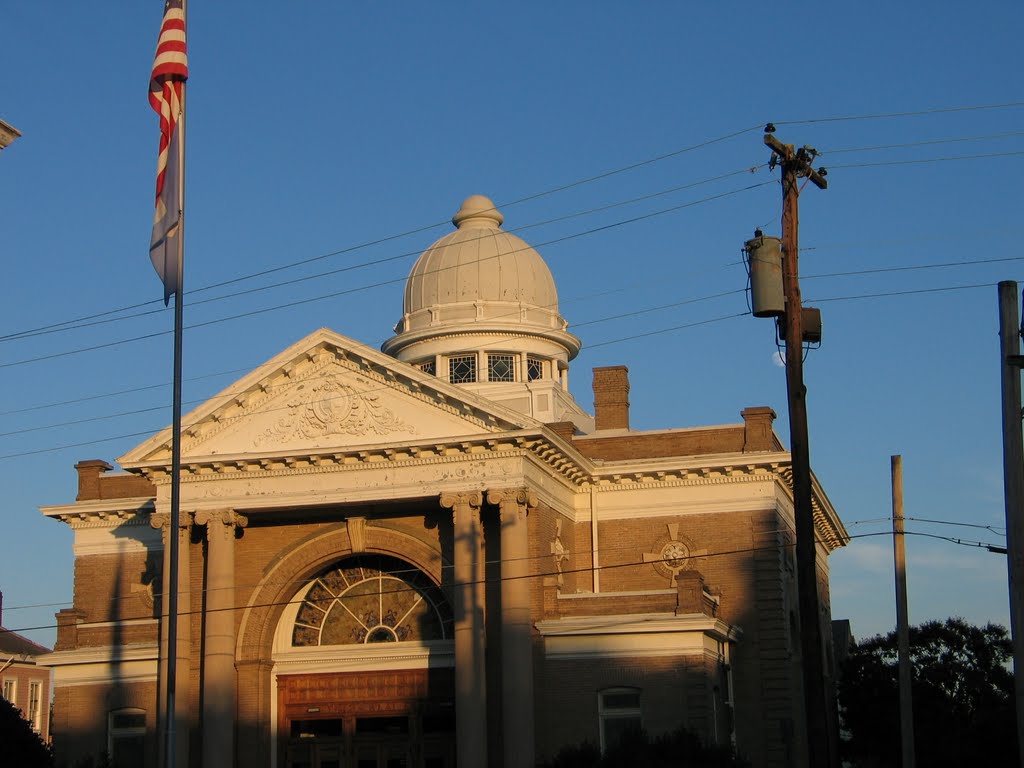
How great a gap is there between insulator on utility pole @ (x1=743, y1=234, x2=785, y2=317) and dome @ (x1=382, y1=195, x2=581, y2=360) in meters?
29.1

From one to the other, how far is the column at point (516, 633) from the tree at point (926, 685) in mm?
13081

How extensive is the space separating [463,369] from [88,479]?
41.2 feet

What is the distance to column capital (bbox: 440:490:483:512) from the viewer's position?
125 feet

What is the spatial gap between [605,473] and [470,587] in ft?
22.3

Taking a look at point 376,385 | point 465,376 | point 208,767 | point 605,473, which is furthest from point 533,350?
point 208,767

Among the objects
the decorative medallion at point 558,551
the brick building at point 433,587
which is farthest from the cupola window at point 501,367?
the decorative medallion at point 558,551

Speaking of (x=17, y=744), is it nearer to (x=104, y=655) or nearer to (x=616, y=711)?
(x=104, y=655)

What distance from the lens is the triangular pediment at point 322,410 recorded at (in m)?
38.9

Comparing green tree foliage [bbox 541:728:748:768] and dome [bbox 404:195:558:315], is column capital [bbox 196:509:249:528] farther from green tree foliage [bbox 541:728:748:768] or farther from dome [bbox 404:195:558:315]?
dome [bbox 404:195:558:315]

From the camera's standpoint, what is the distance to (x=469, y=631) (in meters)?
37.5

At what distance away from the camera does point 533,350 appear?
2035 inches

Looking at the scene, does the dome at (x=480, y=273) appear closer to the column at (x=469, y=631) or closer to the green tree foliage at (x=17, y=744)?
the column at (x=469, y=631)

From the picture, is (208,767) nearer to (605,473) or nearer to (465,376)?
(605,473)

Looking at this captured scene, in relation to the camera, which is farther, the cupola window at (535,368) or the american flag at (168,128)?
the cupola window at (535,368)
